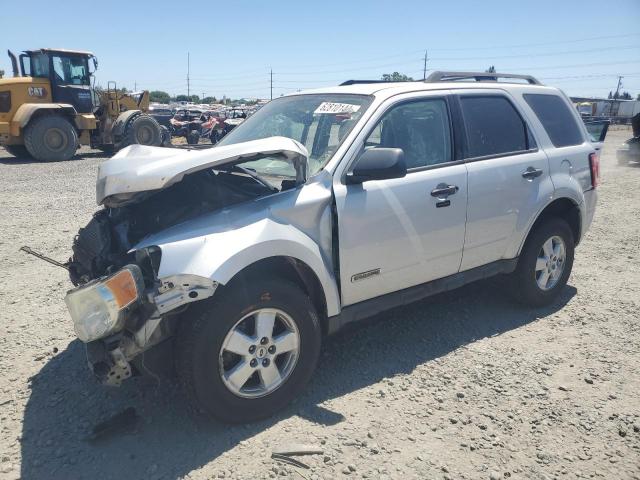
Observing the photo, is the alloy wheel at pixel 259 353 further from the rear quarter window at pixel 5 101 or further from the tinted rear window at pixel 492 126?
the rear quarter window at pixel 5 101

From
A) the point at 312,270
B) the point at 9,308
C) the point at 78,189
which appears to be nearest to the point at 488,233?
the point at 312,270

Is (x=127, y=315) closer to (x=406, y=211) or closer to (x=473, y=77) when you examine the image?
(x=406, y=211)

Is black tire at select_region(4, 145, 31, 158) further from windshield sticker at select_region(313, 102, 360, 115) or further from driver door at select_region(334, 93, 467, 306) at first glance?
driver door at select_region(334, 93, 467, 306)

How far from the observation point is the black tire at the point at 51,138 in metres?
13.9

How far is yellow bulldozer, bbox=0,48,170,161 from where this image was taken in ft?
45.5

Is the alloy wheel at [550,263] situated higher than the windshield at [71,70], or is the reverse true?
the windshield at [71,70]

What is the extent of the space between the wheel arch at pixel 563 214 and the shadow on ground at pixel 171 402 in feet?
2.67

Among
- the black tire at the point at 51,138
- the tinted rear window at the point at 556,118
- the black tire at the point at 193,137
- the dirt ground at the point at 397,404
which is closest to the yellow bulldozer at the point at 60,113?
the black tire at the point at 51,138

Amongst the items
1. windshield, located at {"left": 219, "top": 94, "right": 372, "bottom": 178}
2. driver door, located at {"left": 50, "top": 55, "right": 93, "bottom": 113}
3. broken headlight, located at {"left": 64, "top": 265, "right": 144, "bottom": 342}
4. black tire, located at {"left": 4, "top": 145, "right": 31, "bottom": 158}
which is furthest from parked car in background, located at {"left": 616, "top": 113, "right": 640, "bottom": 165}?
black tire, located at {"left": 4, "top": 145, "right": 31, "bottom": 158}

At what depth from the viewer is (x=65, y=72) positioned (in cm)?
1480

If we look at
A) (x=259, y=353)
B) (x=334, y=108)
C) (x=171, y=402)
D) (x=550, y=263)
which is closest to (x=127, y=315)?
(x=259, y=353)

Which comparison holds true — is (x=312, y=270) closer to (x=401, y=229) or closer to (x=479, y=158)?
(x=401, y=229)

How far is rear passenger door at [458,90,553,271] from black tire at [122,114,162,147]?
504 inches

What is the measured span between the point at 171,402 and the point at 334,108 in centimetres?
223
